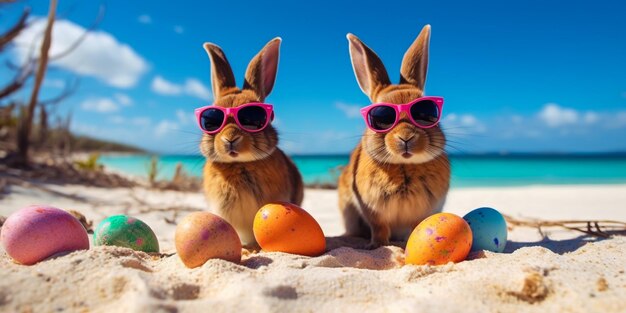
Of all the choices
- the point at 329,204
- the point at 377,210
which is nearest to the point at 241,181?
the point at 377,210

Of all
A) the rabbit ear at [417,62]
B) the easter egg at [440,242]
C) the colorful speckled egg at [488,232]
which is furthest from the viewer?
the rabbit ear at [417,62]

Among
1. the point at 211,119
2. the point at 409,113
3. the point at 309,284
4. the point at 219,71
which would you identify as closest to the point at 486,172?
the point at 409,113

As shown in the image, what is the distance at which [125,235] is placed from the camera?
9.21 feet

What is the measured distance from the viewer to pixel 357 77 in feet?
12.0

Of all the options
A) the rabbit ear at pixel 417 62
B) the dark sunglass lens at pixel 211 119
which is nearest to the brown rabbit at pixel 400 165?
the rabbit ear at pixel 417 62

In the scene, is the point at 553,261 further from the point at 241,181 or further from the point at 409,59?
the point at 241,181

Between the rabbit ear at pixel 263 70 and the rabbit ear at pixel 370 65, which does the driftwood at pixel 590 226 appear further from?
the rabbit ear at pixel 263 70

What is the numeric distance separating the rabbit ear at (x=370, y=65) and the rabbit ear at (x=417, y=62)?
0.51 ft

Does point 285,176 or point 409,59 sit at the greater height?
point 409,59

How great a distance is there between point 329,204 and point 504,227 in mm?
3614

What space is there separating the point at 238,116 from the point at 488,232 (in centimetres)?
194

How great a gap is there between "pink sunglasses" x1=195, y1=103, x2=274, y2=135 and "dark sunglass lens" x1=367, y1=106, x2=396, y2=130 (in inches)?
29.7

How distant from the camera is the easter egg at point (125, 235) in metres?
2.78

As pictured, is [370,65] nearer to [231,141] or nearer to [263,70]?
[263,70]
